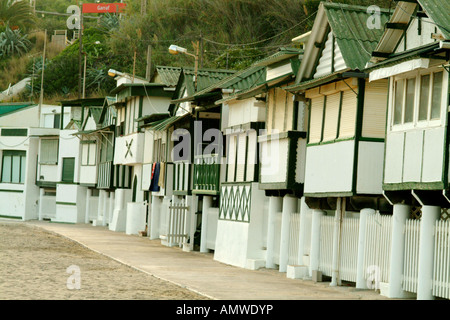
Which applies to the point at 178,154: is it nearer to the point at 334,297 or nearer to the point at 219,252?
the point at 219,252

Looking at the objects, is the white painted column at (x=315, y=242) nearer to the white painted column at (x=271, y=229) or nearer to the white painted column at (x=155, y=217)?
the white painted column at (x=271, y=229)

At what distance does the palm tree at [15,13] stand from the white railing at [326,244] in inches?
3912

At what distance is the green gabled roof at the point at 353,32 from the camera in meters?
24.4

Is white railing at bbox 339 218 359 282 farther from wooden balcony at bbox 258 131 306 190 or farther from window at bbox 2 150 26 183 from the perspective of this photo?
window at bbox 2 150 26 183

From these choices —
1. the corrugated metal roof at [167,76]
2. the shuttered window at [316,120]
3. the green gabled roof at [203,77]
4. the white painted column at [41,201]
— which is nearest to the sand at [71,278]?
the shuttered window at [316,120]

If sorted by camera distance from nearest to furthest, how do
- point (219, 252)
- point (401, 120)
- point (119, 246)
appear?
point (401, 120)
point (219, 252)
point (119, 246)

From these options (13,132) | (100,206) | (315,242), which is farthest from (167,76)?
(315,242)

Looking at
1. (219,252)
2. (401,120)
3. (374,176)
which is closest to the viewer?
(401,120)

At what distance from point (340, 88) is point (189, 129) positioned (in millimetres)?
17630

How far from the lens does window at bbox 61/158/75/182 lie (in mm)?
67750

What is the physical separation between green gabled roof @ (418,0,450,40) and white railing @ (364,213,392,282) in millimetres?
5033
